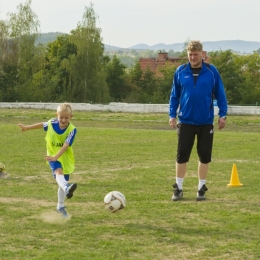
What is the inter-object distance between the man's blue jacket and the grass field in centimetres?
124

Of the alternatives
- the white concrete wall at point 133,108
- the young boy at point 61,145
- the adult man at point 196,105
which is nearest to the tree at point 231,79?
the white concrete wall at point 133,108

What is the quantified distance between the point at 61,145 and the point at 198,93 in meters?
2.14

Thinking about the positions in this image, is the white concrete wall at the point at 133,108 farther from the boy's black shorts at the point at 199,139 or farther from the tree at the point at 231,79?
the boy's black shorts at the point at 199,139

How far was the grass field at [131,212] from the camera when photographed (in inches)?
249

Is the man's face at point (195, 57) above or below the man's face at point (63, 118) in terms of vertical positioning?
above

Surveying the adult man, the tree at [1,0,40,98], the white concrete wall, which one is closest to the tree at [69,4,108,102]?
the tree at [1,0,40,98]

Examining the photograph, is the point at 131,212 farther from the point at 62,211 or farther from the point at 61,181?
the point at 61,181

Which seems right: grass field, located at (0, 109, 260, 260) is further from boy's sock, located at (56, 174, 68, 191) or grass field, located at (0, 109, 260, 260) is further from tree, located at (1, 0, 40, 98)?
tree, located at (1, 0, 40, 98)

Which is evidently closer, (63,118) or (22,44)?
(63,118)

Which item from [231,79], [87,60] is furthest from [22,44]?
[231,79]

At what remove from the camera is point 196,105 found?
888 centimetres

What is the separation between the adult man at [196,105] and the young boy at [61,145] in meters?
1.70

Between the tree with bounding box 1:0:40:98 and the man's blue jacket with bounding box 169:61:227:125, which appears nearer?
the man's blue jacket with bounding box 169:61:227:125

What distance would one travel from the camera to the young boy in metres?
7.95
